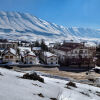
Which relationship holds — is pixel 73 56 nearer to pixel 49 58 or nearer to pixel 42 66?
pixel 49 58

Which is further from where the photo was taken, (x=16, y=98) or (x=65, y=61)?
(x=65, y=61)

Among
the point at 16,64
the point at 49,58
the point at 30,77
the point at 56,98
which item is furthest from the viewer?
the point at 49,58

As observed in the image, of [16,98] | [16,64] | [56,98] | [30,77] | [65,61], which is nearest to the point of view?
[16,98]

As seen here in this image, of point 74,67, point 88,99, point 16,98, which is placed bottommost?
point 74,67

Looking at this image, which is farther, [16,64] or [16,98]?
[16,64]

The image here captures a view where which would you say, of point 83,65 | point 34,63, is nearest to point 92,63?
point 83,65

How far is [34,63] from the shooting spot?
1764 inches

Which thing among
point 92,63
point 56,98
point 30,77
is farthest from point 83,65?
point 56,98

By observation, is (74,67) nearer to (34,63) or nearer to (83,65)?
(83,65)

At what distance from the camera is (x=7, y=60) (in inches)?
1725

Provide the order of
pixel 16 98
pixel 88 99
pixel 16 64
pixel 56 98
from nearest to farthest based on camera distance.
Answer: pixel 16 98 < pixel 56 98 < pixel 88 99 < pixel 16 64

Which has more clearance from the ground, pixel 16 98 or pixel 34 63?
pixel 16 98

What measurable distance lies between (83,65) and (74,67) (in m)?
2.92

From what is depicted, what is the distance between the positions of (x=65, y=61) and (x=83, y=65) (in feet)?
17.9
